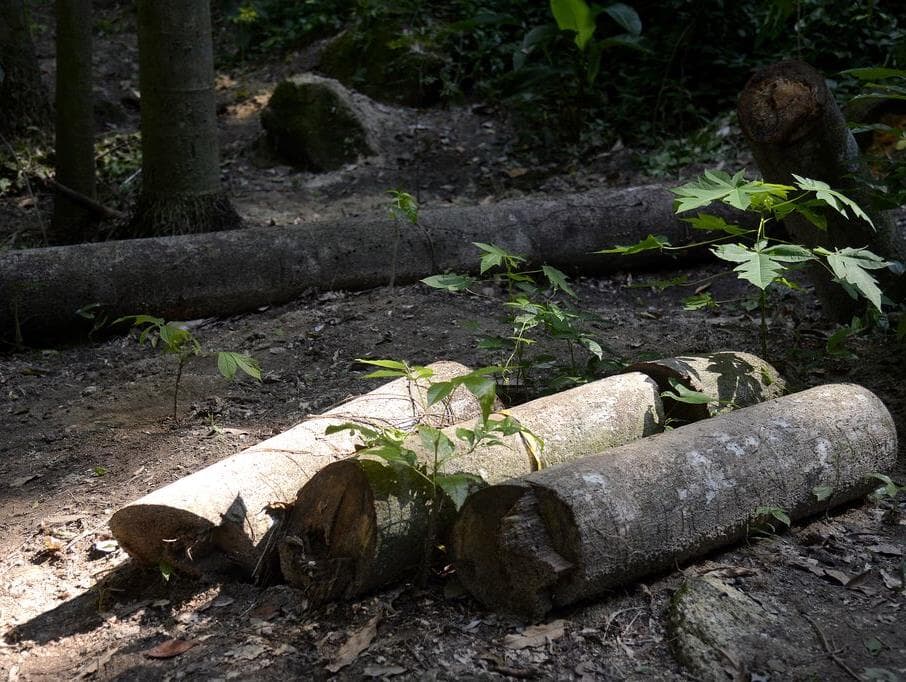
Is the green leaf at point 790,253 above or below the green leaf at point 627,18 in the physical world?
below

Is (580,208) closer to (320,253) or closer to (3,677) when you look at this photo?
(320,253)

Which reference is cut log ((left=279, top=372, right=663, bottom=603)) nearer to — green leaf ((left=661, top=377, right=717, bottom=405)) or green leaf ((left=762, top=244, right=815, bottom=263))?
green leaf ((left=661, top=377, right=717, bottom=405))

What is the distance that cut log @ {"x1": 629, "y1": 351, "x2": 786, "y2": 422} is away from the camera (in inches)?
128

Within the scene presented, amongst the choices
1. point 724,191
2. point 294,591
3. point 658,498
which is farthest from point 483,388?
point 724,191

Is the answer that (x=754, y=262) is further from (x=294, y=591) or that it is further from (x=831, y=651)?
(x=294, y=591)

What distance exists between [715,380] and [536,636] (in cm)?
139

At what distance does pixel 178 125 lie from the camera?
5930 mm

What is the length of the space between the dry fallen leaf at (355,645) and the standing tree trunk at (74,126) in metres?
5.26

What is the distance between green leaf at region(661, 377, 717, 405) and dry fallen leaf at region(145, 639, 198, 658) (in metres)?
1.81

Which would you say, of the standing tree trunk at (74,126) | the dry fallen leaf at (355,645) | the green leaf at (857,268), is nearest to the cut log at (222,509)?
the dry fallen leaf at (355,645)

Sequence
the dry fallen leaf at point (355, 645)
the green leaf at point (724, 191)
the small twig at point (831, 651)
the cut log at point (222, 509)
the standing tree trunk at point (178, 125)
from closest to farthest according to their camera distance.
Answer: the small twig at point (831, 651), the dry fallen leaf at point (355, 645), the cut log at point (222, 509), the green leaf at point (724, 191), the standing tree trunk at point (178, 125)

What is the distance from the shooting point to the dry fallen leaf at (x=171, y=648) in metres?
2.48

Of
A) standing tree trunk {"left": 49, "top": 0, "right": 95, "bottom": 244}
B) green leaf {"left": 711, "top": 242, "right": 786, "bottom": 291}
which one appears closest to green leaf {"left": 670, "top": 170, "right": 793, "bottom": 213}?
green leaf {"left": 711, "top": 242, "right": 786, "bottom": 291}

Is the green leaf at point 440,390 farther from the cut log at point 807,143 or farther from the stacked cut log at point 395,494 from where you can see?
the cut log at point 807,143
